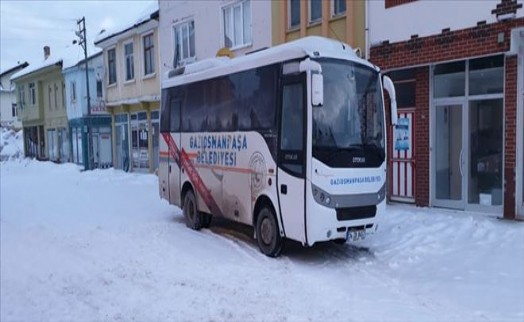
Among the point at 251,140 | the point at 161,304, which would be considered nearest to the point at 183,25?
the point at 251,140

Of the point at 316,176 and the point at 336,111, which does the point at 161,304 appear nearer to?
the point at 316,176

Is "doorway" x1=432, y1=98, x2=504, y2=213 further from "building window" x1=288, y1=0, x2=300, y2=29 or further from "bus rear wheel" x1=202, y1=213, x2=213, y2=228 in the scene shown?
"building window" x1=288, y1=0, x2=300, y2=29

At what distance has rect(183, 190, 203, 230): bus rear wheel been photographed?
11.5 m

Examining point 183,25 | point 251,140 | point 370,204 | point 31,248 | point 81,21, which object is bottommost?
point 31,248

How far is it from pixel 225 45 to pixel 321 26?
5.14 metres

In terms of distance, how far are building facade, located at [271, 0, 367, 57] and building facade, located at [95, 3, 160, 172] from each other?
939 cm

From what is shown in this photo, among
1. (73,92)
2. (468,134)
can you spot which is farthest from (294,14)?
(73,92)

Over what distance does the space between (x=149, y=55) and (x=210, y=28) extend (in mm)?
6348

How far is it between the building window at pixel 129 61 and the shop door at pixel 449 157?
1810cm

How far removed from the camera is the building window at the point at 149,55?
81.6ft

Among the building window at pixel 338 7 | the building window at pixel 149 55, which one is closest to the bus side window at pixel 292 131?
the building window at pixel 338 7

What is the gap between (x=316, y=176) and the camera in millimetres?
7961

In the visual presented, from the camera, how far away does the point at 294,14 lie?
16.0 meters

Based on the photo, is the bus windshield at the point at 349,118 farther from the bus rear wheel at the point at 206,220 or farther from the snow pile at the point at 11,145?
the snow pile at the point at 11,145
